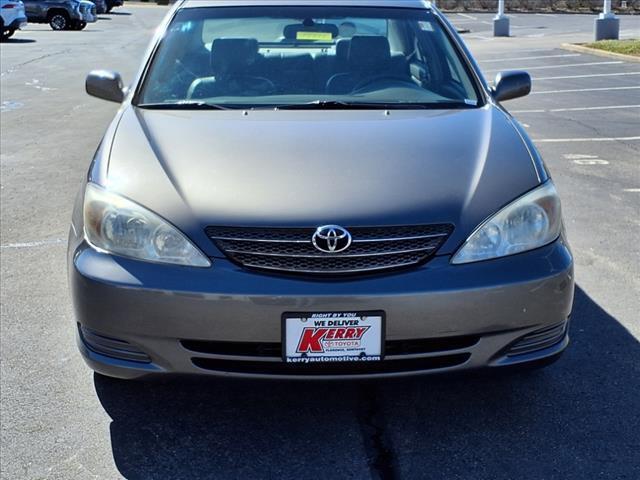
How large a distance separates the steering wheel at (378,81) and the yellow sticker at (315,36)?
492 millimetres

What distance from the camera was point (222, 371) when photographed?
3143 millimetres

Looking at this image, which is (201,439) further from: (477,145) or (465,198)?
(477,145)

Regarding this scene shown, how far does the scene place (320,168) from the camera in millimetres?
3412

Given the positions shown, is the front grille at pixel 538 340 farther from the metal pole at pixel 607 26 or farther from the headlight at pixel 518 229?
the metal pole at pixel 607 26

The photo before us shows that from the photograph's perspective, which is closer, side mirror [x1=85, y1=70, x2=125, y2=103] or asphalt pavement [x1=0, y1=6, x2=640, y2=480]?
asphalt pavement [x1=0, y1=6, x2=640, y2=480]

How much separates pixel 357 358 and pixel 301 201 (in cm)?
58

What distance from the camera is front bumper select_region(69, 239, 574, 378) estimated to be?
3025mm

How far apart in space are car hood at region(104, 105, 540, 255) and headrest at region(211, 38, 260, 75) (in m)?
0.59

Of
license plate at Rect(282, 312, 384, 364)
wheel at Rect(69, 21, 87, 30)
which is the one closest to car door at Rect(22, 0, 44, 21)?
wheel at Rect(69, 21, 87, 30)

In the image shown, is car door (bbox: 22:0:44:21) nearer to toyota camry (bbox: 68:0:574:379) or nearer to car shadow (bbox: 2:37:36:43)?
car shadow (bbox: 2:37:36:43)

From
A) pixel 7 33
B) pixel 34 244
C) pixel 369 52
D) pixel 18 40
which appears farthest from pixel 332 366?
pixel 7 33

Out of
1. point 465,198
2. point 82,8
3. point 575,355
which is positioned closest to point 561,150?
point 575,355

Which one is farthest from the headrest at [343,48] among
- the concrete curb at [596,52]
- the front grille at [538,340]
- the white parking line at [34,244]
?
the concrete curb at [596,52]

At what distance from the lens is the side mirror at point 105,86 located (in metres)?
4.79
